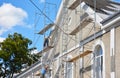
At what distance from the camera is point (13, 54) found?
127ft

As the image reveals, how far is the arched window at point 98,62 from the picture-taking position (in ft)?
64.8

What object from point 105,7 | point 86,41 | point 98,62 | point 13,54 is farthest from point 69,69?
point 13,54

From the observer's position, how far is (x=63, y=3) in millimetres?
25922

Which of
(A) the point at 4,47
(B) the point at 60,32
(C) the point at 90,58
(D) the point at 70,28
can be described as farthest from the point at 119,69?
(A) the point at 4,47

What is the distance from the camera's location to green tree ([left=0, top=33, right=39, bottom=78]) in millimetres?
38500

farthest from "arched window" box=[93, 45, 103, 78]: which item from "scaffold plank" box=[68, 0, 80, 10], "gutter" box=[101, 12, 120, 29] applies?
"scaffold plank" box=[68, 0, 80, 10]

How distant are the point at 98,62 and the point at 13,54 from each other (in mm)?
20123

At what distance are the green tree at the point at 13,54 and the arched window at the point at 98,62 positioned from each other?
63.8ft

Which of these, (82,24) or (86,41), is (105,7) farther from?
(86,41)

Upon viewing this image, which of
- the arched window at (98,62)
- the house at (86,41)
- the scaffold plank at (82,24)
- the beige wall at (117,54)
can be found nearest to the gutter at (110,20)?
the house at (86,41)

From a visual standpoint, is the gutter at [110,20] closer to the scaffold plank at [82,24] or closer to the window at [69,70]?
the scaffold plank at [82,24]

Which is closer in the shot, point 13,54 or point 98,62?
point 98,62

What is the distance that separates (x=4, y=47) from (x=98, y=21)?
20.4 m

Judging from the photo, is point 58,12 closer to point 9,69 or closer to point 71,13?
point 71,13
